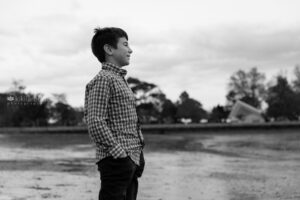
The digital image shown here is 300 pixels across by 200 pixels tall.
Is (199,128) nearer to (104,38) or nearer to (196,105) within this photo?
(196,105)

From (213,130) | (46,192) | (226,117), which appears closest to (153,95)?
(226,117)

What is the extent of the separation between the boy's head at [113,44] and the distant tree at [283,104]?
291 ft

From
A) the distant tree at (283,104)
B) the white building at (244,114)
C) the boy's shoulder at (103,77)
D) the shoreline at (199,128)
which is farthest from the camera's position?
the white building at (244,114)

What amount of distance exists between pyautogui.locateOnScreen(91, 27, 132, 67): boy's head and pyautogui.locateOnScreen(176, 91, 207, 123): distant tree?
77.3 metres

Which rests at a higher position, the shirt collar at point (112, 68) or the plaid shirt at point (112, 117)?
the shirt collar at point (112, 68)

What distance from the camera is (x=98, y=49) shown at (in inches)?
152

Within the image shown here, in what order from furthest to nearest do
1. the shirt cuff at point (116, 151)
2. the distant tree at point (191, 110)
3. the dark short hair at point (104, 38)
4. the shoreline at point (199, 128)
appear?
the distant tree at point (191, 110)
the shoreline at point (199, 128)
the dark short hair at point (104, 38)
the shirt cuff at point (116, 151)

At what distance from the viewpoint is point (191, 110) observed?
8212 centimetres

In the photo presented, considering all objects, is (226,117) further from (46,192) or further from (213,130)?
(46,192)

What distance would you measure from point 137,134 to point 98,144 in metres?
0.32

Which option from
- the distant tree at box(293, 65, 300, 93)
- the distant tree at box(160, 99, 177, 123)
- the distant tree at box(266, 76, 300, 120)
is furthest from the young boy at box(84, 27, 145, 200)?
the distant tree at box(293, 65, 300, 93)

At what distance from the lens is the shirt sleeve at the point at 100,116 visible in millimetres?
3453

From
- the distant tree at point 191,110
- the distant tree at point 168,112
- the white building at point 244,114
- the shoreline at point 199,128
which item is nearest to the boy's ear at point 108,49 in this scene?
the shoreline at point 199,128

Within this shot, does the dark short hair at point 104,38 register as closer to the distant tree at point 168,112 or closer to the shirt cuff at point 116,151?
the shirt cuff at point 116,151
